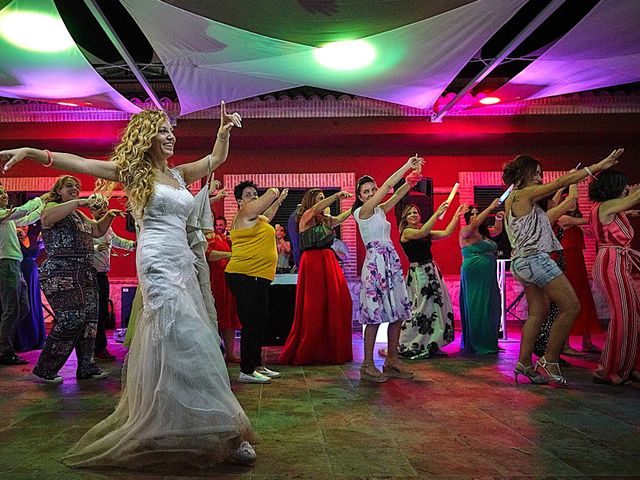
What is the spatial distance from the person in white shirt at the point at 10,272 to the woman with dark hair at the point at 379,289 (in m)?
3.00

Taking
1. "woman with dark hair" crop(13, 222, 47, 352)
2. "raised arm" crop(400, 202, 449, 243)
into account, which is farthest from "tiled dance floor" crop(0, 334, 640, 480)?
"woman with dark hair" crop(13, 222, 47, 352)

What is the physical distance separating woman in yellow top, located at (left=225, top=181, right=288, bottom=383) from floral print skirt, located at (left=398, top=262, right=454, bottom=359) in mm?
1791

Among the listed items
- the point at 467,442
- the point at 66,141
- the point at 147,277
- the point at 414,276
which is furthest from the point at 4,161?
the point at 66,141

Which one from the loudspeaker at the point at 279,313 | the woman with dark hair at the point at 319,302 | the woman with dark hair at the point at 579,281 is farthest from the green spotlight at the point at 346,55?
the loudspeaker at the point at 279,313

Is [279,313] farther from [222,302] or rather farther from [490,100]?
[490,100]

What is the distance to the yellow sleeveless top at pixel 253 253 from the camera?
444 centimetres

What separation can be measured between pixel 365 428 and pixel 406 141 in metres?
6.70

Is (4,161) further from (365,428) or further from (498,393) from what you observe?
(498,393)

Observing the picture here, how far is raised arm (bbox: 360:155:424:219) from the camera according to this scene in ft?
13.6

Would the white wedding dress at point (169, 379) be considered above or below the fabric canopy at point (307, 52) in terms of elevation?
below

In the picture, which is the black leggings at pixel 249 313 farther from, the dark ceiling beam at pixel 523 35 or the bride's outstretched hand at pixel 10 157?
the dark ceiling beam at pixel 523 35

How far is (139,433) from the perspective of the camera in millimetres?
2357

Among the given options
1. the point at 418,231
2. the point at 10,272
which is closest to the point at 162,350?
the point at 418,231

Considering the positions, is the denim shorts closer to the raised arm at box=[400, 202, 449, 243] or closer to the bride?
the raised arm at box=[400, 202, 449, 243]
